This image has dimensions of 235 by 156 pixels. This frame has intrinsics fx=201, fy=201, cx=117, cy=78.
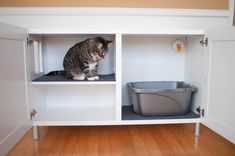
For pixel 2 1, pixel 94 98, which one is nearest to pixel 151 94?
pixel 94 98

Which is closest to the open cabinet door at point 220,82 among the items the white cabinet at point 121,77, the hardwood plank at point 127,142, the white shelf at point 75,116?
the white cabinet at point 121,77

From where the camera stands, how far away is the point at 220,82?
3.19 ft

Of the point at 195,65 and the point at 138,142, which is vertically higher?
the point at 195,65

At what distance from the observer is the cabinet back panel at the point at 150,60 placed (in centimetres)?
150

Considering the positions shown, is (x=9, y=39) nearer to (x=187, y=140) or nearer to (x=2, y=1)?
(x=2, y=1)

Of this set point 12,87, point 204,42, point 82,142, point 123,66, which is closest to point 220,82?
point 204,42

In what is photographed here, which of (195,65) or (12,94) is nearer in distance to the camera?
(12,94)

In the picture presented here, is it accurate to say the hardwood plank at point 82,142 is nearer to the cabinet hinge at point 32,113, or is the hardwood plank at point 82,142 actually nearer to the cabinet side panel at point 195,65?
the cabinet hinge at point 32,113

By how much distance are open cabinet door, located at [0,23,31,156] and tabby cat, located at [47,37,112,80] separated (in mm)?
311

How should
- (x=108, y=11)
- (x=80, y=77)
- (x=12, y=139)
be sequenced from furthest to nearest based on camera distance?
(x=108, y=11) → (x=80, y=77) → (x=12, y=139)

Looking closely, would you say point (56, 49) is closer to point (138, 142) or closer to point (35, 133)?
point (35, 133)

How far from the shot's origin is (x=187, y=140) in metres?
1.22

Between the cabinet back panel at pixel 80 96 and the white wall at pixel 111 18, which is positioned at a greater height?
the white wall at pixel 111 18

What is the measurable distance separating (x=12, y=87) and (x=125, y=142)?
69 centimetres
